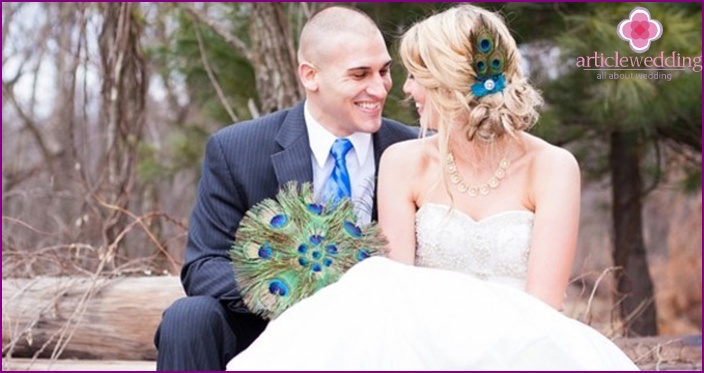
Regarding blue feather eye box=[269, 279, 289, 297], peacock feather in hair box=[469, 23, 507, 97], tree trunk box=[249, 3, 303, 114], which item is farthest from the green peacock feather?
tree trunk box=[249, 3, 303, 114]

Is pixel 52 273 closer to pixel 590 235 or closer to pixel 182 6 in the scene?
pixel 182 6

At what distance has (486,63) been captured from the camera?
11.1ft

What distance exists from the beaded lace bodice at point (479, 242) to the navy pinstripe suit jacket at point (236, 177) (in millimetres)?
274

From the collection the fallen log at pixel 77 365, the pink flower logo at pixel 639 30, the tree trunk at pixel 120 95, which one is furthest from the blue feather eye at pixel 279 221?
the tree trunk at pixel 120 95

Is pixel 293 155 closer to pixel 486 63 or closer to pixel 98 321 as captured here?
pixel 486 63

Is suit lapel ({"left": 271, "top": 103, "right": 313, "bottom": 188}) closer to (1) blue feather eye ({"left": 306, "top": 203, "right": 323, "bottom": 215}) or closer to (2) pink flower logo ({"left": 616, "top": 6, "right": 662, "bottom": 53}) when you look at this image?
(1) blue feather eye ({"left": 306, "top": 203, "right": 323, "bottom": 215})

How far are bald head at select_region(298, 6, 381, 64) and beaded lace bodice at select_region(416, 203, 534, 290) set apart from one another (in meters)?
0.63

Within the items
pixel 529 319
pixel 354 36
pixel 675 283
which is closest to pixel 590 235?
pixel 675 283

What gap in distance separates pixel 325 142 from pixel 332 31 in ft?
1.14

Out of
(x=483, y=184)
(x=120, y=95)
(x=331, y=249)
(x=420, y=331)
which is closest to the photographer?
(x=420, y=331)

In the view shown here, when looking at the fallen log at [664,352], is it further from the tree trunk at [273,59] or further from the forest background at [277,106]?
the tree trunk at [273,59]

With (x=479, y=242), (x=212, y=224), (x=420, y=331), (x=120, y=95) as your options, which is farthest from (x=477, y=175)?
(x=120, y=95)

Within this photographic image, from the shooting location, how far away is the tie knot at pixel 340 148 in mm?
3705

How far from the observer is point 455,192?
11.4 ft
